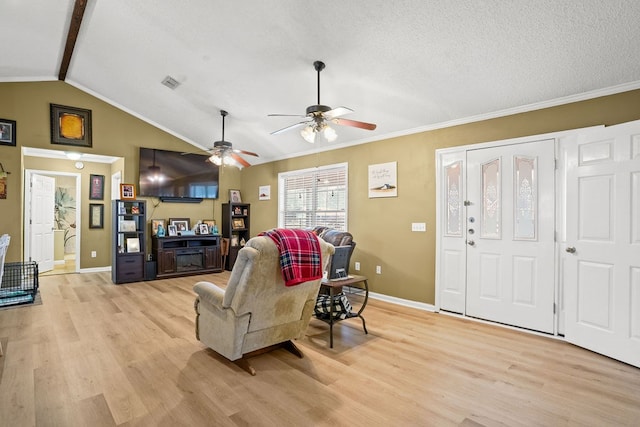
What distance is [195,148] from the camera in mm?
7301

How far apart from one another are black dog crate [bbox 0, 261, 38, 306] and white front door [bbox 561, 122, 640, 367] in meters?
6.76

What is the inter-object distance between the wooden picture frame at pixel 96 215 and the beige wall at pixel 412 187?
5115 mm

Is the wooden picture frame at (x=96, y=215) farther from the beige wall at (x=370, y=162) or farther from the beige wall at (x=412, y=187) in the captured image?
the beige wall at (x=412, y=187)

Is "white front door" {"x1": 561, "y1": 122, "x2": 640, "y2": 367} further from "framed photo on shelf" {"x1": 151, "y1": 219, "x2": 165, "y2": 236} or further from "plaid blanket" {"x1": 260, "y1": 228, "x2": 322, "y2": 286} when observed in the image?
"framed photo on shelf" {"x1": 151, "y1": 219, "x2": 165, "y2": 236}

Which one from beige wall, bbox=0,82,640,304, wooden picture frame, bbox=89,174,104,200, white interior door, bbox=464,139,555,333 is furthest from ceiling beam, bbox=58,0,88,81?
white interior door, bbox=464,139,555,333

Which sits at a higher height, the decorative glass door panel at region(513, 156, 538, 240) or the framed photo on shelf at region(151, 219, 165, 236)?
the decorative glass door panel at region(513, 156, 538, 240)

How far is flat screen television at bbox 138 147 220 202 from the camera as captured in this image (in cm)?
652

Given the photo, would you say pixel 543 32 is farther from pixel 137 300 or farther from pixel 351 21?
pixel 137 300

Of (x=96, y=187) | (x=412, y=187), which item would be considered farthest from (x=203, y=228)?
(x=412, y=187)

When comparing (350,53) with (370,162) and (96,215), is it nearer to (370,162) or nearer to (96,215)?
(370,162)

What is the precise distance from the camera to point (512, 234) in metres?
3.72

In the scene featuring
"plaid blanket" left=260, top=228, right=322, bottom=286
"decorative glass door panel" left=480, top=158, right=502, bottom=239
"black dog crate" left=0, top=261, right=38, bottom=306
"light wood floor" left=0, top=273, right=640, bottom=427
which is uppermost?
"decorative glass door panel" left=480, top=158, right=502, bottom=239

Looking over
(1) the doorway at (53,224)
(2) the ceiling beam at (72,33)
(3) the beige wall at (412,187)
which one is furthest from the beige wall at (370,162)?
(2) the ceiling beam at (72,33)

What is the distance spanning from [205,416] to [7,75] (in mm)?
6284
